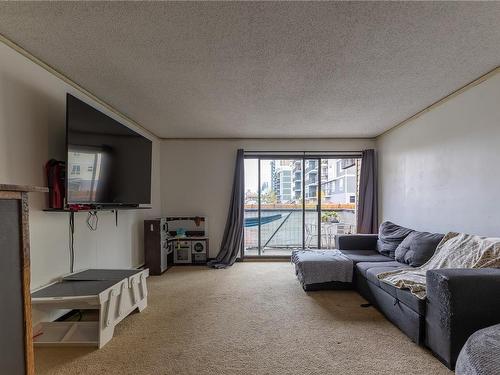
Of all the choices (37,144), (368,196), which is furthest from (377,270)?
(37,144)

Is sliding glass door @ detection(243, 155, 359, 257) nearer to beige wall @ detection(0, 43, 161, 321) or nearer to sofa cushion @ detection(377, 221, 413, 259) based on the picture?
sofa cushion @ detection(377, 221, 413, 259)

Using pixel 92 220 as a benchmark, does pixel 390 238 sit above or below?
below

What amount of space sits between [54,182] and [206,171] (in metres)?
2.95

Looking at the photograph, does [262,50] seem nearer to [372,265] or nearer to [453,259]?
[453,259]

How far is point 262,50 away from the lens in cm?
207

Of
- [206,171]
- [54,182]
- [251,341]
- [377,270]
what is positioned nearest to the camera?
[251,341]

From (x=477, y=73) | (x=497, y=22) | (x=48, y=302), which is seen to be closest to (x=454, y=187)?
(x=477, y=73)

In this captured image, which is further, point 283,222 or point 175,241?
point 283,222

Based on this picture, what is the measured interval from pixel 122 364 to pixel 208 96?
2571 mm

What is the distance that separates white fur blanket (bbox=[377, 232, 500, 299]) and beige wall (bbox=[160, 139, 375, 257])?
2827 millimetres

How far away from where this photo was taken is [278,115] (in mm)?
3709

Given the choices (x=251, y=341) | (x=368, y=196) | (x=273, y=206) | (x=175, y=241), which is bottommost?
(x=251, y=341)

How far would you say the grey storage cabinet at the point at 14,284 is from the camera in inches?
38.0

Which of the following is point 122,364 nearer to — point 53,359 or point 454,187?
point 53,359
